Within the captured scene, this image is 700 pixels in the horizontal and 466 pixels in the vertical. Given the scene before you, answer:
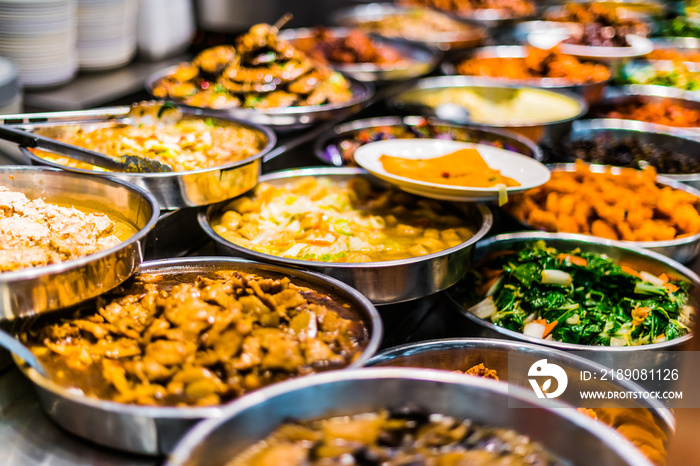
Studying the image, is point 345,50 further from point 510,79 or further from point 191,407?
point 191,407

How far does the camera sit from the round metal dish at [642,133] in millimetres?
3686

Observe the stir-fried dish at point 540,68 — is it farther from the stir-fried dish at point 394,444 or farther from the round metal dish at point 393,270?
the stir-fried dish at point 394,444

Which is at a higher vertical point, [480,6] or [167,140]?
[480,6]

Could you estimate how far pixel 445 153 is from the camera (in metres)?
2.82

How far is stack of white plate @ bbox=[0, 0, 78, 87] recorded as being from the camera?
9.04ft

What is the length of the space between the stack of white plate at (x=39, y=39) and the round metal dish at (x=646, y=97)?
3.26 meters

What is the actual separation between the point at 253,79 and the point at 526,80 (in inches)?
79.9

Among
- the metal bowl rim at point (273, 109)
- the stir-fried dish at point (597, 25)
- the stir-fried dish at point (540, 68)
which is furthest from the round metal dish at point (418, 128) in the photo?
the stir-fried dish at point (597, 25)

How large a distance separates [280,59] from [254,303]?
1.85 meters

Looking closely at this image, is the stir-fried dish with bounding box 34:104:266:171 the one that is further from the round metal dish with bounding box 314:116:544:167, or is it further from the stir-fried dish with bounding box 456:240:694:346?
the stir-fried dish with bounding box 456:240:694:346

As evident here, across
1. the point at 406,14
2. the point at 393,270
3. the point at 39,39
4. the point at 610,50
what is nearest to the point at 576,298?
the point at 393,270

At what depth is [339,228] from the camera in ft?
7.36

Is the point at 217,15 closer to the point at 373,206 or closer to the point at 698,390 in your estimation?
the point at 373,206

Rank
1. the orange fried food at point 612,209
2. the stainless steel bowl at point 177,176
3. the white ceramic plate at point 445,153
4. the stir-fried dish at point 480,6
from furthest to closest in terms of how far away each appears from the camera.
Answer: the stir-fried dish at point 480,6 < the orange fried food at point 612,209 < the white ceramic plate at point 445,153 < the stainless steel bowl at point 177,176
